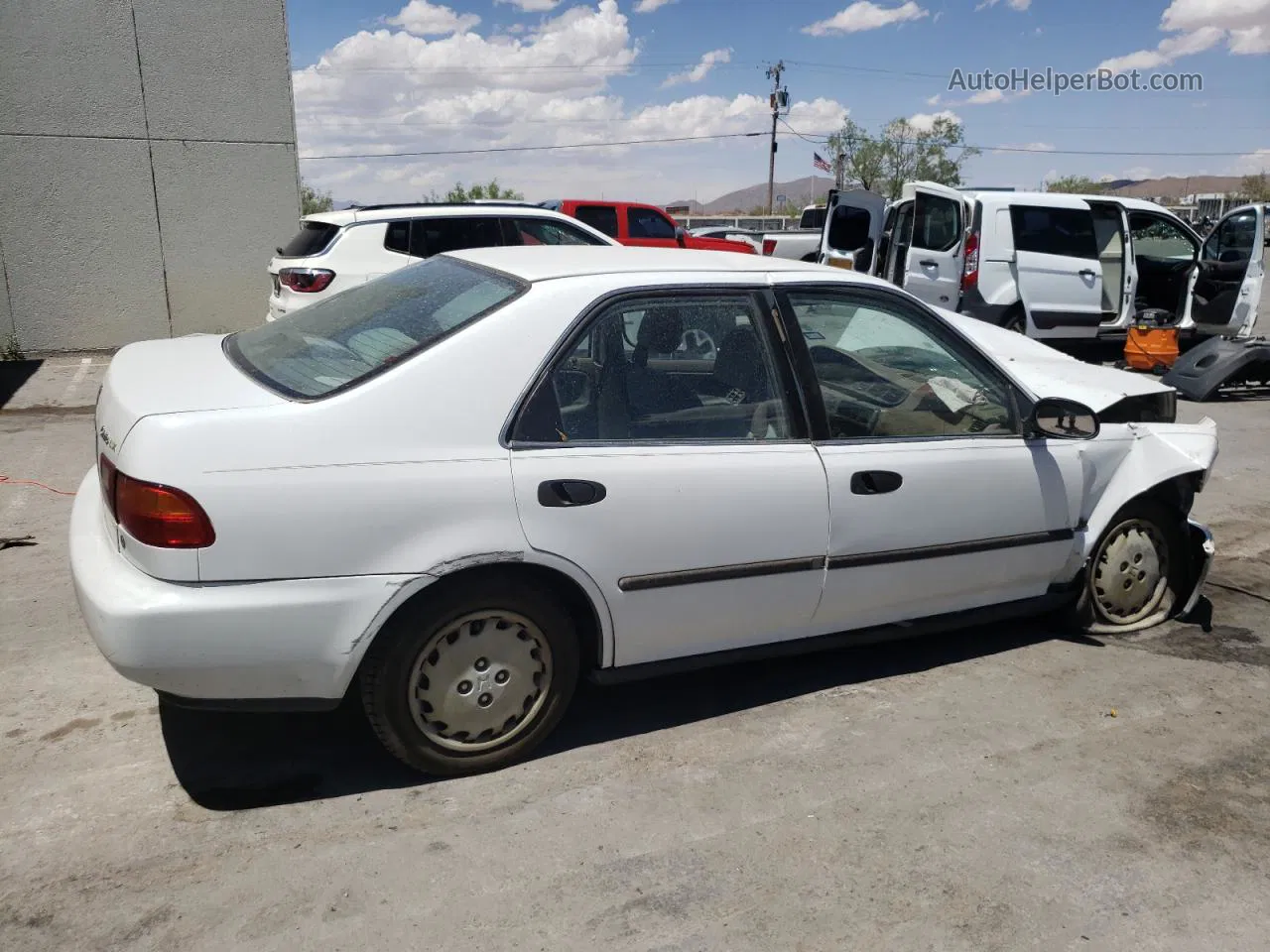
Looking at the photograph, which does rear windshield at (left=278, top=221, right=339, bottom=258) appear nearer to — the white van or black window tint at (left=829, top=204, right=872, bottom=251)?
the white van

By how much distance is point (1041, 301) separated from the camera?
11609 mm

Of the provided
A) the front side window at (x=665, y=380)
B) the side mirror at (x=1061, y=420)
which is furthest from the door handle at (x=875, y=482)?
the side mirror at (x=1061, y=420)

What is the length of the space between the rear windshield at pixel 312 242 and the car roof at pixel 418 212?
0.21 feet

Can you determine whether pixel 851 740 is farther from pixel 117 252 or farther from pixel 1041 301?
pixel 117 252

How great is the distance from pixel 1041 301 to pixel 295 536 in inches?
418

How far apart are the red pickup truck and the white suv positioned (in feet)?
13.7

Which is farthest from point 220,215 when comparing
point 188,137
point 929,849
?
point 929,849

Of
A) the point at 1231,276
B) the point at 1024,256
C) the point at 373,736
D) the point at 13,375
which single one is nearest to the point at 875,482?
the point at 373,736

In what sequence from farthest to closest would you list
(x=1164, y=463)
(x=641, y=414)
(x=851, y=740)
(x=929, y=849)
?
(x=1164, y=463), (x=851, y=740), (x=641, y=414), (x=929, y=849)

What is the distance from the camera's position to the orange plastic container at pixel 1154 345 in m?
11.7

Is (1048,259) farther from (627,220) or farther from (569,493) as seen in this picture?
(569,493)

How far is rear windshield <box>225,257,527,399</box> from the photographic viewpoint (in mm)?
3162

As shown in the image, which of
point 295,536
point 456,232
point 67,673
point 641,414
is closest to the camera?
point 295,536

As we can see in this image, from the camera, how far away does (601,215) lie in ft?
48.2
